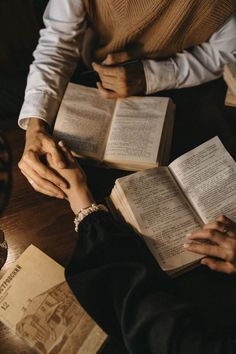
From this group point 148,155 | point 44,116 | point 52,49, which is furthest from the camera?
point 52,49

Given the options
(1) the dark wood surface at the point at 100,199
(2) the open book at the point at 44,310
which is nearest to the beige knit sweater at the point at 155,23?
(1) the dark wood surface at the point at 100,199

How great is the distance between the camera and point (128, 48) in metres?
1.24

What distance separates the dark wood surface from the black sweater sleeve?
7cm

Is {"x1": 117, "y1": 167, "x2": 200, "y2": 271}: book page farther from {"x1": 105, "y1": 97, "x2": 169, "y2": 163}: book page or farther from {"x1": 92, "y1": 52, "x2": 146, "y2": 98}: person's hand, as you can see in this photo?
{"x1": 92, "y1": 52, "x2": 146, "y2": 98}: person's hand

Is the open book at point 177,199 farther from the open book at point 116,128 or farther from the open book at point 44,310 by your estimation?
the open book at point 44,310

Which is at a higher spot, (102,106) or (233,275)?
(102,106)

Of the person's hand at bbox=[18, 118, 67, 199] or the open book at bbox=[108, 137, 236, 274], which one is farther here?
the person's hand at bbox=[18, 118, 67, 199]

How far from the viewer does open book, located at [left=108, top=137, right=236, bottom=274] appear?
83cm

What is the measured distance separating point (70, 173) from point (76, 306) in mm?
354

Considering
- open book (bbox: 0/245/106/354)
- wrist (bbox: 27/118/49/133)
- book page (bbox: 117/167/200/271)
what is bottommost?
open book (bbox: 0/245/106/354)

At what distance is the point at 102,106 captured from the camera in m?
1.07

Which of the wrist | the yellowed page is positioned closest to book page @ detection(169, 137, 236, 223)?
the yellowed page

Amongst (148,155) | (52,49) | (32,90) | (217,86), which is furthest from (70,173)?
(217,86)

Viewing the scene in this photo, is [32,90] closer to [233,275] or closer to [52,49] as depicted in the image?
[52,49]
